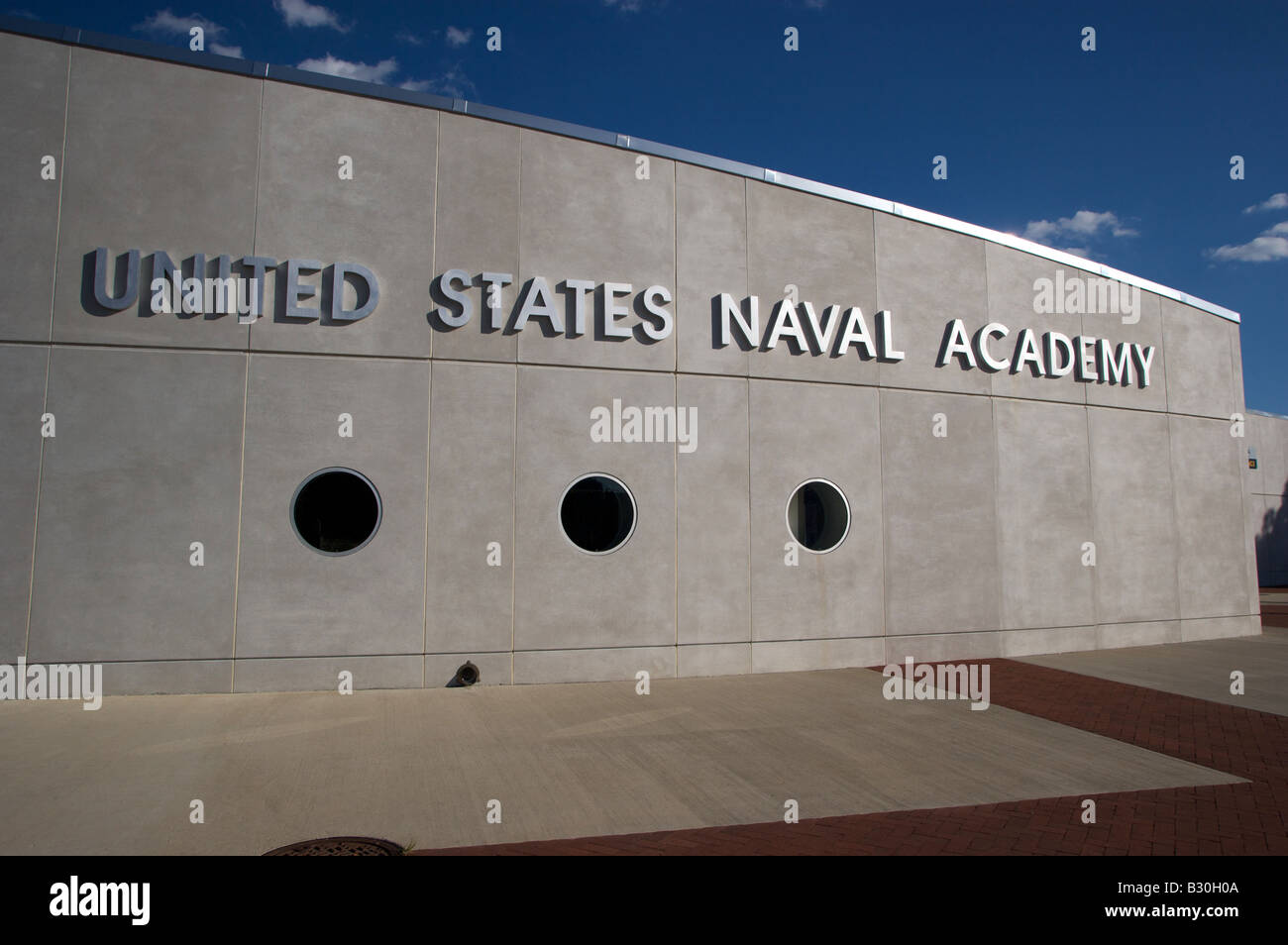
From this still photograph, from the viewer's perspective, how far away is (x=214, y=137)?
9.02m

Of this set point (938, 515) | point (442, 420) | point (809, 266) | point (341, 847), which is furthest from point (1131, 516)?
point (341, 847)

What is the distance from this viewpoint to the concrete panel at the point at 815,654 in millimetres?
10266

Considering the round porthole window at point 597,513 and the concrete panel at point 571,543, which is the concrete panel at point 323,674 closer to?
the concrete panel at point 571,543

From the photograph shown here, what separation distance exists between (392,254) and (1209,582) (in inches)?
583

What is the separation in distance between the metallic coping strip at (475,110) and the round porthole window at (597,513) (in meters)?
4.40

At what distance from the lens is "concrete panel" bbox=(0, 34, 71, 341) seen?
27.9ft

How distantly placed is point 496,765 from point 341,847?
1774mm

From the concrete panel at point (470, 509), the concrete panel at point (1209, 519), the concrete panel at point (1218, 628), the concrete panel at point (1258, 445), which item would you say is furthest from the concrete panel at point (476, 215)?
the concrete panel at point (1258, 445)

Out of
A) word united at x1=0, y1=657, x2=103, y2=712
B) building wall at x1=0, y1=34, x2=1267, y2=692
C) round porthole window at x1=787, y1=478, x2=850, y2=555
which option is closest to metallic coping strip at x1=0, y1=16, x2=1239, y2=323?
building wall at x1=0, y1=34, x2=1267, y2=692

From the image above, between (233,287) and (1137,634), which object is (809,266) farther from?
(1137,634)
